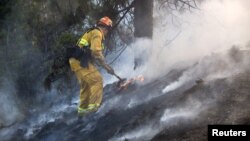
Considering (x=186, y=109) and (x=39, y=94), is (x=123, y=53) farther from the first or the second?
(x=186, y=109)

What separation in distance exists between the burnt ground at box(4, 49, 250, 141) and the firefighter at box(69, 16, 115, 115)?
0.27m

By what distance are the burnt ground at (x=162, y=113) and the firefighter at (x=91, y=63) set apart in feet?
0.90

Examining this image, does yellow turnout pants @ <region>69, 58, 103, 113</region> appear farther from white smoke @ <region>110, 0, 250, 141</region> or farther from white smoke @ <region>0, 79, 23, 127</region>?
white smoke @ <region>0, 79, 23, 127</region>

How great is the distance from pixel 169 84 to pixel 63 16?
5.19m

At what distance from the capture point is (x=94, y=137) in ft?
27.7

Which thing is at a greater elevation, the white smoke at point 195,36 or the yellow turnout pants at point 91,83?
the white smoke at point 195,36

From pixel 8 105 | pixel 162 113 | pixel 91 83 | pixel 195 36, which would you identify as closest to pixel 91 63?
pixel 91 83

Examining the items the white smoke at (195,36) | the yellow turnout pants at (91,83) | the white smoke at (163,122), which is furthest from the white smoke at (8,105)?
the white smoke at (163,122)

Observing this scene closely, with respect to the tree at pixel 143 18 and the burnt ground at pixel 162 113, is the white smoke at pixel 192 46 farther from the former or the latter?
the tree at pixel 143 18

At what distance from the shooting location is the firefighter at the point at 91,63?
945 centimetres

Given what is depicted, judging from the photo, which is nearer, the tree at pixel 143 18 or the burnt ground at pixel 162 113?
the burnt ground at pixel 162 113

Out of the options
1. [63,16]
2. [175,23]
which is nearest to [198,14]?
[175,23]

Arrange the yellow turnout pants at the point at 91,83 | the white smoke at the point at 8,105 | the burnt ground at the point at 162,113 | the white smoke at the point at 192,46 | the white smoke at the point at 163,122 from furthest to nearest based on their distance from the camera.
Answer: the white smoke at the point at 8,105 → the yellow turnout pants at the point at 91,83 → the white smoke at the point at 192,46 → the white smoke at the point at 163,122 → the burnt ground at the point at 162,113

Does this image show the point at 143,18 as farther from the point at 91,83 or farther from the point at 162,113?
the point at 162,113
